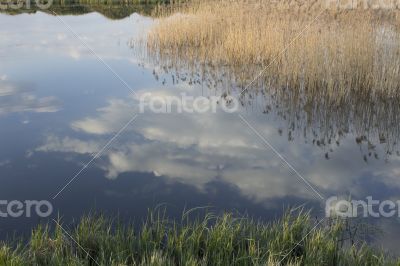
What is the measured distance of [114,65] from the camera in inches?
474

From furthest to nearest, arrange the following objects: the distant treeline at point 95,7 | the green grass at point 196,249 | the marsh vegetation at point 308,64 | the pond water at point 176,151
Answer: the distant treeline at point 95,7
the marsh vegetation at point 308,64
the pond water at point 176,151
the green grass at point 196,249

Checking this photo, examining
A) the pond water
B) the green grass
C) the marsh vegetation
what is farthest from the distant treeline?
the green grass

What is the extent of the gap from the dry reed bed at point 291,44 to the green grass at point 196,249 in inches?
190

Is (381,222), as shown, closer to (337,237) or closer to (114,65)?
(337,237)

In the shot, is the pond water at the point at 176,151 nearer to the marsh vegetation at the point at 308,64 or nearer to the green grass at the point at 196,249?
the marsh vegetation at the point at 308,64

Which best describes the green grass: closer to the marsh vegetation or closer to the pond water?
the pond water

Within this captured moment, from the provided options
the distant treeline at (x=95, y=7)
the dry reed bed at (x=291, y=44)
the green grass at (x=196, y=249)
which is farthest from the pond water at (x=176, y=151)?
the distant treeline at (x=95, y=7)

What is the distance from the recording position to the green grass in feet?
13.3

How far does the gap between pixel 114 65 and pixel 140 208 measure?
7.02 m

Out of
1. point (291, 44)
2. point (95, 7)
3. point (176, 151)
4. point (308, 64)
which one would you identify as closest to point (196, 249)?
point (176, 151)

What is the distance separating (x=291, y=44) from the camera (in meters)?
9.91

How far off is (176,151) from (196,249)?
313 centimetres

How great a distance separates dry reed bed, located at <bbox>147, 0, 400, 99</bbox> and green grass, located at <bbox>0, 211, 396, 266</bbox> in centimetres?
483

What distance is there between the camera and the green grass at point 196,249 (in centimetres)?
406
